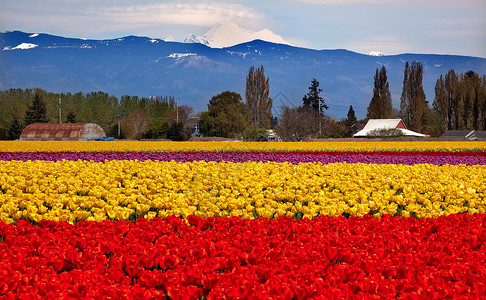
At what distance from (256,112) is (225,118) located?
25093mm

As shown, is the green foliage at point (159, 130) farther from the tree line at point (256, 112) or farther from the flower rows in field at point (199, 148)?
the flower rows in field at point (199, 148)

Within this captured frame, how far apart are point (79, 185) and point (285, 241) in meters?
4.85

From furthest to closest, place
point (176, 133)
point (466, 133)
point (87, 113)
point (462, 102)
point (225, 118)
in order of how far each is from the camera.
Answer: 1. point (87, 113)
2. point (462, 102)
3. point (466, 133)
4. point (225, 118)
5. point (176, 133)

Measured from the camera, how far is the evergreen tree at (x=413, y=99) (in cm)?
7950

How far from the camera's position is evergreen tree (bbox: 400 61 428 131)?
79500mm

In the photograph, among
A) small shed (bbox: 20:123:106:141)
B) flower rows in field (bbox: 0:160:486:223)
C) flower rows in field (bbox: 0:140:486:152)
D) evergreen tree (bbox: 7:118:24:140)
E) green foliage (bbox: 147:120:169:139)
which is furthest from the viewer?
evergreen tree (bbox: 7:118:24:140)

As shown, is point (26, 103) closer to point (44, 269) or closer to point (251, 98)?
point (251, 98)

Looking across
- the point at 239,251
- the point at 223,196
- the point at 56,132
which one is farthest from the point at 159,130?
the point at 239,251

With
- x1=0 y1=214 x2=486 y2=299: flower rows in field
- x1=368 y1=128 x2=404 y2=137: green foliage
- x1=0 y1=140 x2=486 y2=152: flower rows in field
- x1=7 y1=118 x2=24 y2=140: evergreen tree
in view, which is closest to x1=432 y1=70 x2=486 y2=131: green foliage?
x1=368 y1=128 x2=404 y2=137: green foliage

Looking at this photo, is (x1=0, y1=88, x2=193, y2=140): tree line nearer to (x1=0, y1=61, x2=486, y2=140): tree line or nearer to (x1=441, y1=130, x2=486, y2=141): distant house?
(x1=0, y1=61, x2=486, y2=140): tree line

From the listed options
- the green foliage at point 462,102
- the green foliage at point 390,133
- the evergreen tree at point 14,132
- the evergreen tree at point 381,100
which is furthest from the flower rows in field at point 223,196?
the green foliage at point 462,102

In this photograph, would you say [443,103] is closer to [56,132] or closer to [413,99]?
[413,99]

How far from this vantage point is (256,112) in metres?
95.9

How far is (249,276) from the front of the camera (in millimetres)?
3889
